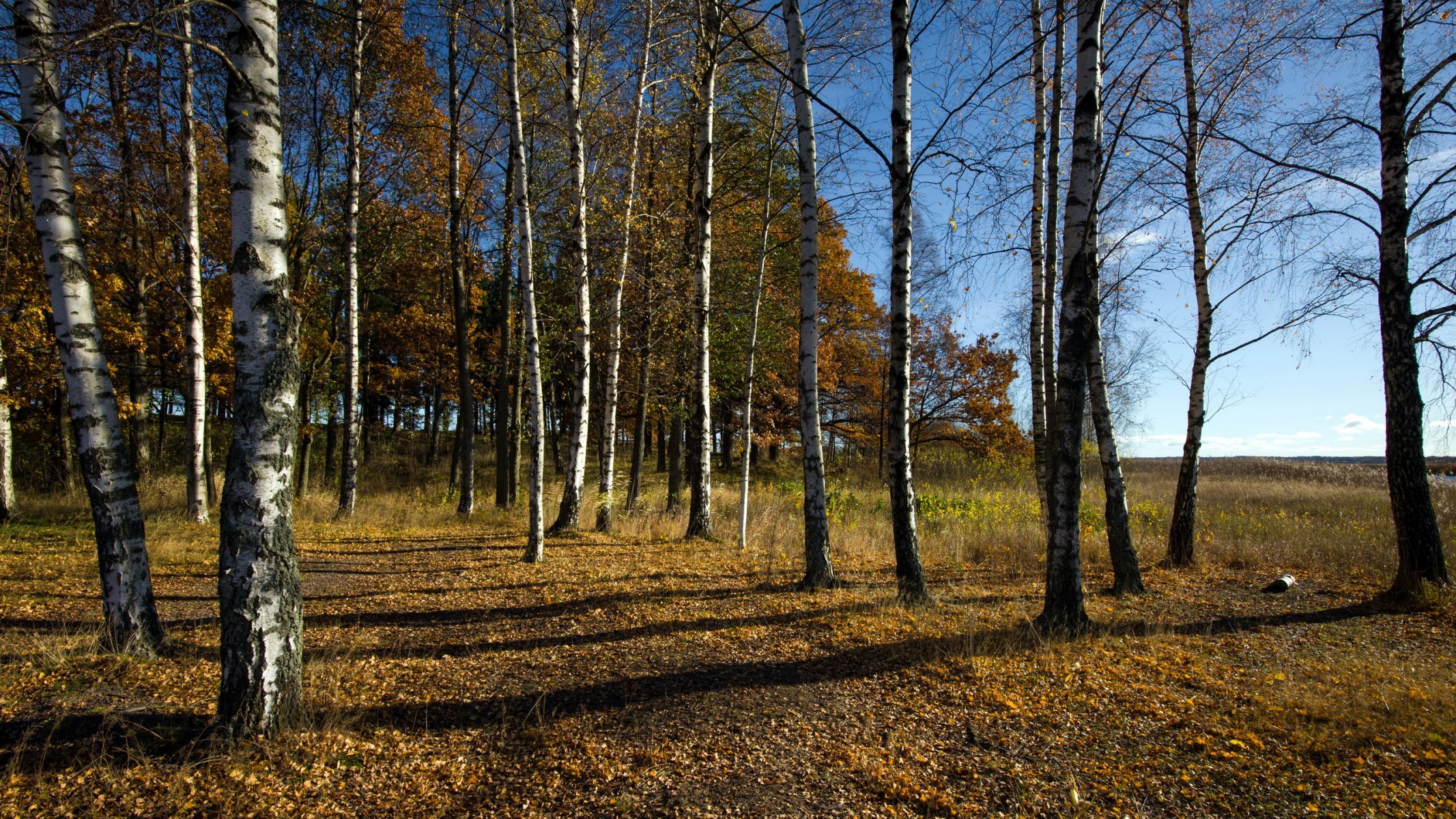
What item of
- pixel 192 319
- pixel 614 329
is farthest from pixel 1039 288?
pixel 192 319

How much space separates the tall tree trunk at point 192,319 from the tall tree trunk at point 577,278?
234 inches

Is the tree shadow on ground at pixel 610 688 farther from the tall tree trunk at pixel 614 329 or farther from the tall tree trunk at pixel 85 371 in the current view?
the tall tree trunk at pixel 614 329

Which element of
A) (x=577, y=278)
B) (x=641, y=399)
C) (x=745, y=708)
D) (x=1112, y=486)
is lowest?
(x=745, y=708)

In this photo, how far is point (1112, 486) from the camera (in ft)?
23.5

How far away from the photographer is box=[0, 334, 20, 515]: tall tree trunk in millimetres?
9703

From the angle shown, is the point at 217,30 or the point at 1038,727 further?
the point at 217,30

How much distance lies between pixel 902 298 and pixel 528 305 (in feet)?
16.2

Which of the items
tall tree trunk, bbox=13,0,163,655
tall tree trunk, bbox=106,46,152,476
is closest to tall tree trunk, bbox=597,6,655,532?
tall tree trunk, bbox=13,0,163,655

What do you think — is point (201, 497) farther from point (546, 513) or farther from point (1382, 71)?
point (1382, 71)

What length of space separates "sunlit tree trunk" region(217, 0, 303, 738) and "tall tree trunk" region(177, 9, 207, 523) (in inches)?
330

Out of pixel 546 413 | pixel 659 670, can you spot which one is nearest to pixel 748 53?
pixel 659 670

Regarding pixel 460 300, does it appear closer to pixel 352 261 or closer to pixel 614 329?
pixel 352 261

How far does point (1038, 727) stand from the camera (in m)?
3.71

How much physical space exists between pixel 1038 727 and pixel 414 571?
23.3 ft
